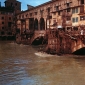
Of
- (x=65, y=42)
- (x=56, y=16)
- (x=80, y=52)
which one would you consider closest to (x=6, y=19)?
(x=56, y=16)

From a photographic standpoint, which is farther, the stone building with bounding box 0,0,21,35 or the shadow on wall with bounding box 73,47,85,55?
the stone building with bounding box 0,0,21,35

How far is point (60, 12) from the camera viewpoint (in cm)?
5566

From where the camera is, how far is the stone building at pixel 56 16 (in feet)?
159

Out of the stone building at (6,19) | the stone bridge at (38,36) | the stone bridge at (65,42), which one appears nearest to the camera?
the stone bridge at (65,42)

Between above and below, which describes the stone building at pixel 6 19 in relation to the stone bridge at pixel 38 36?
above

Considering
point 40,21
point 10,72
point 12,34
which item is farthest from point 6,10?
point 10,72

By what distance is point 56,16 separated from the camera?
5716 cm

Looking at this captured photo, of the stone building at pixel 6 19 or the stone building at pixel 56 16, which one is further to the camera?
the stone building at pixel 6 19

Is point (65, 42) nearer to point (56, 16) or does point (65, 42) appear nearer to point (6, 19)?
point (56, 16)

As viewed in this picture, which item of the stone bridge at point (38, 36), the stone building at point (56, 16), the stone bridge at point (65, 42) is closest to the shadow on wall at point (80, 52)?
the stone bridge at point (65, 42)

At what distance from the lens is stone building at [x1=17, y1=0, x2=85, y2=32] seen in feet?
159

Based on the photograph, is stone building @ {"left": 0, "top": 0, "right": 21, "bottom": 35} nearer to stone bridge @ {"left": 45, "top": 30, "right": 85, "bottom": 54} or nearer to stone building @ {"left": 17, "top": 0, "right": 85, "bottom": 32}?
stone building @ {"left": 17, "top": 0, "right": 85, "bottom": 32}

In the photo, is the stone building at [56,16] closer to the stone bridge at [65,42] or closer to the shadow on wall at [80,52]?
the stone bridge at [65,42]

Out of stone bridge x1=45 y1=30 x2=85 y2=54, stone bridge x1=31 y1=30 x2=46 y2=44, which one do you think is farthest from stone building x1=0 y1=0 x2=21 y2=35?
stone bridge x1=45 y1=30 x2=85 y2=54
